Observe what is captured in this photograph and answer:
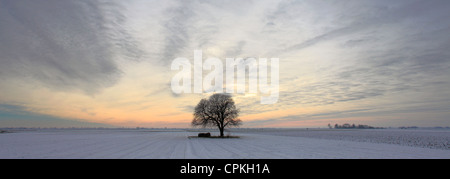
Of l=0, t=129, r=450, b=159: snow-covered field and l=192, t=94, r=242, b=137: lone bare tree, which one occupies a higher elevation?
l=192, t=94, r=242, b=137: lone bare tree

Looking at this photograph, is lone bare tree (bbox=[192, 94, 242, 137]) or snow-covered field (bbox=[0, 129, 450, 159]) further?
lone bare tree (bbox=[192, 94, 242, 137])

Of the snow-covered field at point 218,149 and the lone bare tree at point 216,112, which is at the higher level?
the lone bare tree at point 216,112

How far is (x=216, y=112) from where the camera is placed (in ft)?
178

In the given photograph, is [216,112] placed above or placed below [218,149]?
above

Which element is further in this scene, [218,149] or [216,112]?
[216,112]

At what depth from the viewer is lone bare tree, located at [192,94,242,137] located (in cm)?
5403

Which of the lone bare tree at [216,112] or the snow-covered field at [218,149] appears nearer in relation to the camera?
the snow-covered field at [218,149]

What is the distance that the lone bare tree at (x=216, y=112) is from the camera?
54.0 m
